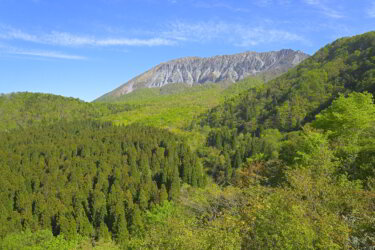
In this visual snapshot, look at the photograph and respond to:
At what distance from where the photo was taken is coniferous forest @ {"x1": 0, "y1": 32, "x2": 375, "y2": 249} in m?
16.6

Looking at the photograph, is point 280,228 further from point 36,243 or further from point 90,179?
point 90,179

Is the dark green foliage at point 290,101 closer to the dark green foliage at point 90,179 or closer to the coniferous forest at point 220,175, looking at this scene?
the coniferous forest at point 220,175

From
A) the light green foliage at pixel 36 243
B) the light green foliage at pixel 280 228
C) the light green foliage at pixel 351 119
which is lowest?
the light green foliage at pixel 36 243

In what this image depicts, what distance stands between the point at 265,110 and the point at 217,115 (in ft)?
106

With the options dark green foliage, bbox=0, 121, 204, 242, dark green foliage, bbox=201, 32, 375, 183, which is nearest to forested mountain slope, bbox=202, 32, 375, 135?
dark green foliage, bbox=201, 32, 375, 183

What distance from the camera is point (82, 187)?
83.9m

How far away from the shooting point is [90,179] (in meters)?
86.8

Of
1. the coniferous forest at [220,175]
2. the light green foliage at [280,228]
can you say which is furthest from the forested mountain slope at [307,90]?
the light green foliage at [280,228]

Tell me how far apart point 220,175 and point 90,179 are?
45570mm

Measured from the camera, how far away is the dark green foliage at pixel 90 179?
2635 inches

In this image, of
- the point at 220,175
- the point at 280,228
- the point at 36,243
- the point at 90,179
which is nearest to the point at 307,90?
the point at 220,175

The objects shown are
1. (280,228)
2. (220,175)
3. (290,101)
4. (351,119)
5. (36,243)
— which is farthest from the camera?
(290,101)

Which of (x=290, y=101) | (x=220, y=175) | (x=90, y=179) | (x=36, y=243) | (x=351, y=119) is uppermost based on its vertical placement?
(x=290, y=101)

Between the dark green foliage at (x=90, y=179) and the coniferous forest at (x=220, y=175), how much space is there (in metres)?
0.41
